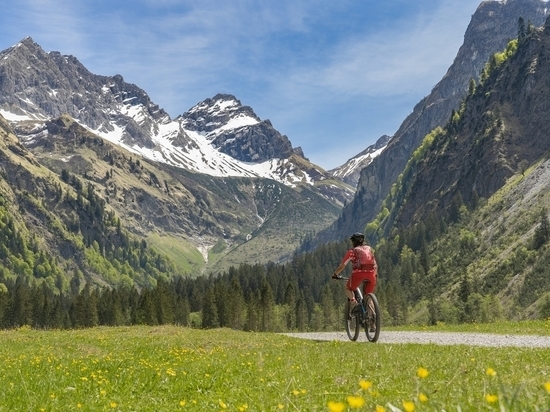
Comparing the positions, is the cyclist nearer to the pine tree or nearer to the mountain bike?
the mountain bike

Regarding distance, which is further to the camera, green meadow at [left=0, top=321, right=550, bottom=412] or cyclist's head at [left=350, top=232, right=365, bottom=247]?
cyclist's head at [left=350, top=232, right=365, bottom=247]

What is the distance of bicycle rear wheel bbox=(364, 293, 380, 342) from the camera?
1834 centimetres

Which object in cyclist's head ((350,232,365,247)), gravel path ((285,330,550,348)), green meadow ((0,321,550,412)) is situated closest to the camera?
green meadow ((0,321,550,412))

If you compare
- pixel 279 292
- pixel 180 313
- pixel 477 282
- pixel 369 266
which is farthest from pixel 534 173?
pixel 369 266

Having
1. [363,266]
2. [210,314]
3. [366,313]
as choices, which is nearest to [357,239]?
[363,266]

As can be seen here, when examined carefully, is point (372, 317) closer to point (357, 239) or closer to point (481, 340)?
point (357, 239)

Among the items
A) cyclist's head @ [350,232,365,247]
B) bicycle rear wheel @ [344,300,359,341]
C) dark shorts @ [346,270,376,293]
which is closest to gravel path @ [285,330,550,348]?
bicycle rear wheel @ [344,300,359,341]

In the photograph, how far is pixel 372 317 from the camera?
18938 millimetres

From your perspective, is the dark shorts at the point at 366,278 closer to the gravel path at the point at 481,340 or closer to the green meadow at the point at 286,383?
the green meadow at the point at 286,383

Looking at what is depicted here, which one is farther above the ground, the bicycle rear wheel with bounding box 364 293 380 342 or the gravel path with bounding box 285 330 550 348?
the bicycle rear wheel with bounding box 364 293 380 342

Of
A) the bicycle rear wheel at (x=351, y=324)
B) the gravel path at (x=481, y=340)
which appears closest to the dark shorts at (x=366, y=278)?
the bicycle rear wheel at (x=351, y=324)

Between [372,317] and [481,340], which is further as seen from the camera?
[481,340]

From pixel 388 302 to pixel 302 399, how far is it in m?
129

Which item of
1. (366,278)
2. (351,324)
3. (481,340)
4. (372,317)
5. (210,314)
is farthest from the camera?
(210,314)
